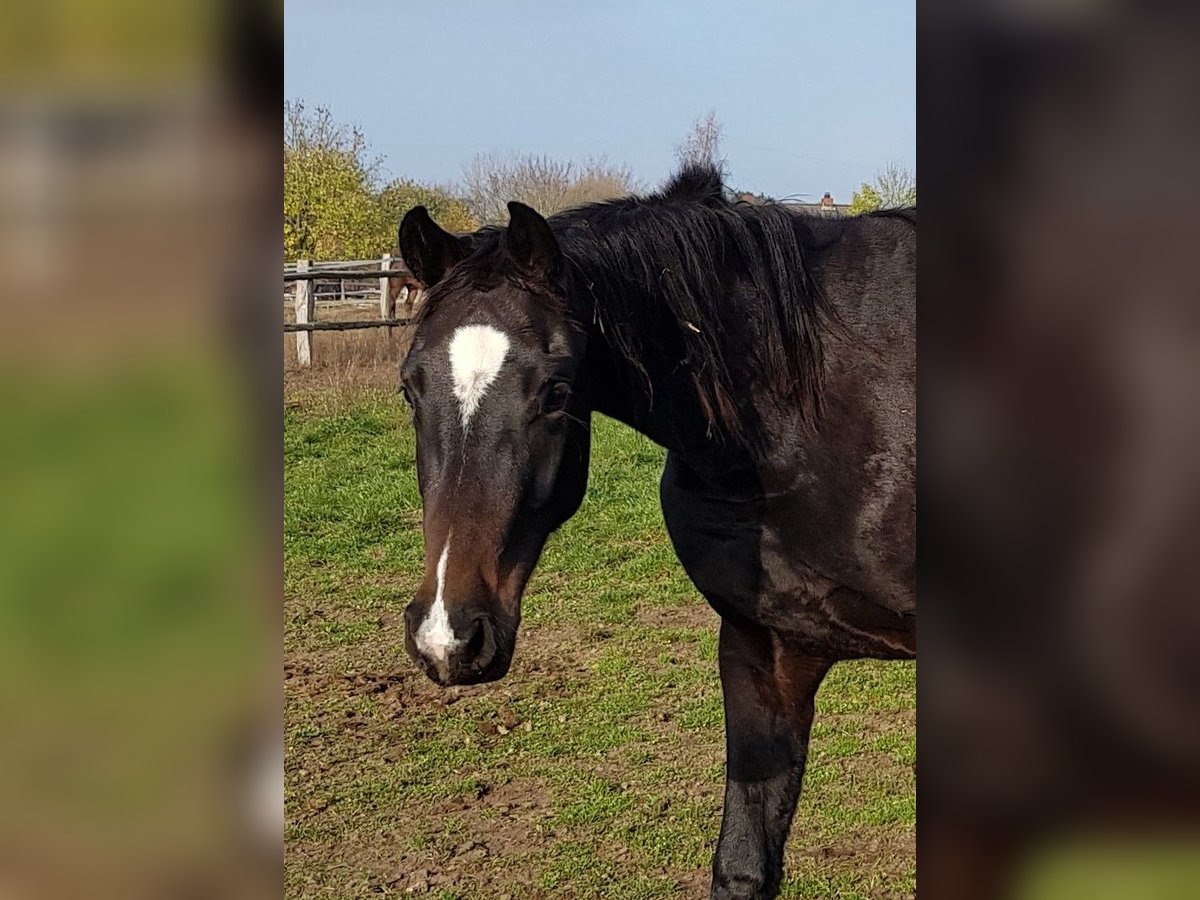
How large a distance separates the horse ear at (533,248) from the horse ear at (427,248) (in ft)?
0.49

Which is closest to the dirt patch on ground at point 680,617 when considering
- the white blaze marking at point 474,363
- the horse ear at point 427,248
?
the horse ear at point 427,248

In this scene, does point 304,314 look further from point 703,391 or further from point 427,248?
point 703,391

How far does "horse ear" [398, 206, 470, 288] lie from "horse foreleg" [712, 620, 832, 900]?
126cm

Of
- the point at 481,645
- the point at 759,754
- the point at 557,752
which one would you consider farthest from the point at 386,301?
the point at 481,645

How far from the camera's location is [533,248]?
2277 millimetres

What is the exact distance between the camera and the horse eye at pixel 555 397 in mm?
2186

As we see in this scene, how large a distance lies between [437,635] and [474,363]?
0.53 m

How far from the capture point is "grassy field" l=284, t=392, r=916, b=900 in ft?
12.1

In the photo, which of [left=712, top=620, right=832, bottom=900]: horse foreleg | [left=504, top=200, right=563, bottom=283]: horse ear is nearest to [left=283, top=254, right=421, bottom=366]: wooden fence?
[left=712, top=620, right=832, bottom=900]: horse foreleg

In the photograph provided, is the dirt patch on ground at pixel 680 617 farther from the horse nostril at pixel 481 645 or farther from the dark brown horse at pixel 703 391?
the horse nostril at pixel 481 645

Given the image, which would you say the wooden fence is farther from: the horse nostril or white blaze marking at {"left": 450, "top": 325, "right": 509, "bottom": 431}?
the horse nostril
